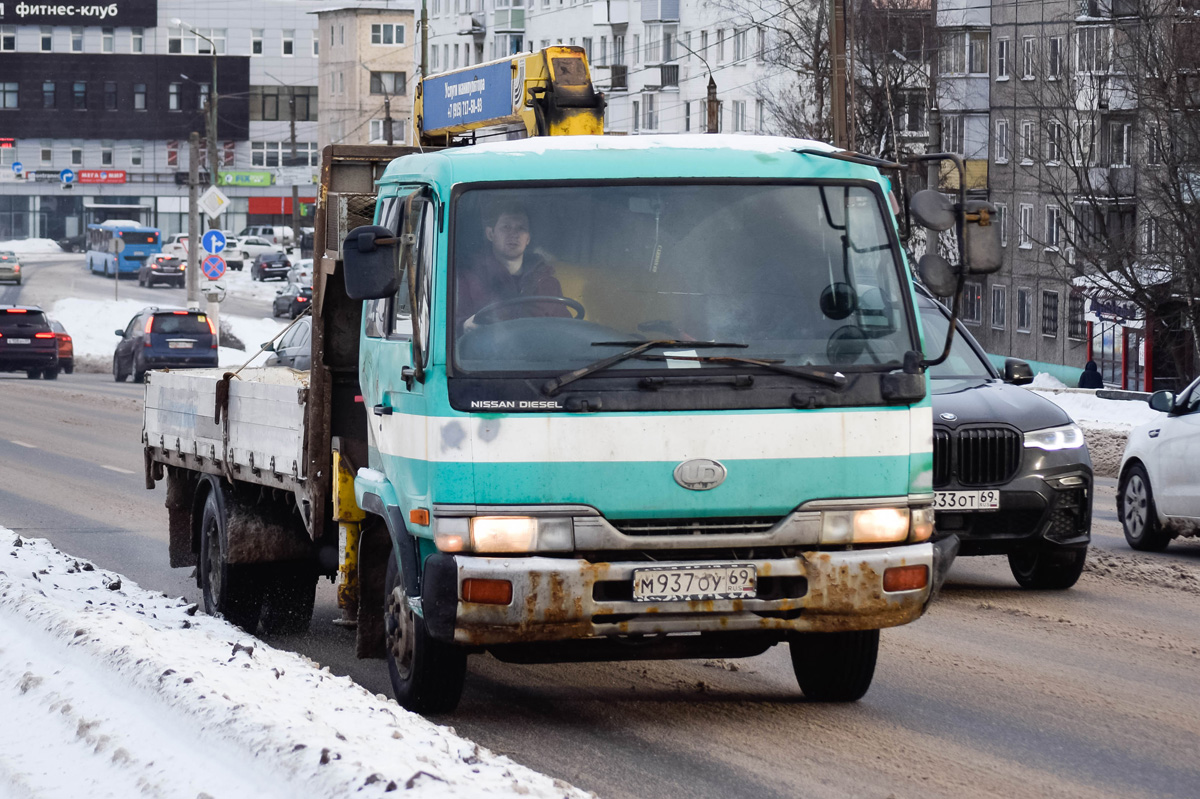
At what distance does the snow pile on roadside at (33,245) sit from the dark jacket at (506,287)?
366ft

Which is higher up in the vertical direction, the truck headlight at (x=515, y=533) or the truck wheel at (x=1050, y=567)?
the truck headlight at (x=515, y=533)

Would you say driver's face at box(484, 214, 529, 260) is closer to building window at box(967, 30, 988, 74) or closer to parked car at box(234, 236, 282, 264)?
building window at box(967, 30, 988, 74)

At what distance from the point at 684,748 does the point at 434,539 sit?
113cm

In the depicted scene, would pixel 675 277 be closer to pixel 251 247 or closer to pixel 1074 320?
pixel 1074 320

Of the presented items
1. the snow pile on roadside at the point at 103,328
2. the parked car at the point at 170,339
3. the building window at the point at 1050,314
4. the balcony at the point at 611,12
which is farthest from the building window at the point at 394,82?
the parked car at the point at 170,339

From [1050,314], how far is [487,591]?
55.8 meters

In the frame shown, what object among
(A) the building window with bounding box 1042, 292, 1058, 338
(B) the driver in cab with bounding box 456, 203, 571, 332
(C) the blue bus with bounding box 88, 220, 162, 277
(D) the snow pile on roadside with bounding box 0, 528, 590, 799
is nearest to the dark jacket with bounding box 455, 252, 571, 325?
(B) the driver in cab with bounding box 456, 203, 571, 332

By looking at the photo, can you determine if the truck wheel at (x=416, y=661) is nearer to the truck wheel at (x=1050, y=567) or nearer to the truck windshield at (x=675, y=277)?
the truck windshield at (x=675, y=277)

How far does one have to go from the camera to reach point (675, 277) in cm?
679

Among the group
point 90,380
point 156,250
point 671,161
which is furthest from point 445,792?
point 156,250

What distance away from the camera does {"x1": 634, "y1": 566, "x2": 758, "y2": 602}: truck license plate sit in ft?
21.6

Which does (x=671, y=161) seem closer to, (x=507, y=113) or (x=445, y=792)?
(x=445, y=792)

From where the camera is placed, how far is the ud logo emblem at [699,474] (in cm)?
660

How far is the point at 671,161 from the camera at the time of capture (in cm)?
695
